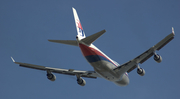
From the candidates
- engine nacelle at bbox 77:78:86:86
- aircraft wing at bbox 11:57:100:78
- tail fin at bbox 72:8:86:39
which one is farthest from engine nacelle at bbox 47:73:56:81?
tail fin at bbox 72:8:86:39

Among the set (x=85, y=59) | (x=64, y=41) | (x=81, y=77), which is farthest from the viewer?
(x=81, y=77)

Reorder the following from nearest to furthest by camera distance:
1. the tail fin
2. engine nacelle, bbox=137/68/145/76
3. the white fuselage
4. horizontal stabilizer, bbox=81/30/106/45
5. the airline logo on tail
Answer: horizontal stabilizer, bbox=81/30/106/45 < the white fuselage < the tail fin < the airline logo on tail < engine nacelle, bbox=137/68/145/76

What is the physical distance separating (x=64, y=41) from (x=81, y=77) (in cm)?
1029

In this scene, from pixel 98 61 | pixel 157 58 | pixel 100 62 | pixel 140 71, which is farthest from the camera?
pixel 140 71

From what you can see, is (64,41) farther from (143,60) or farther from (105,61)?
(143,60)

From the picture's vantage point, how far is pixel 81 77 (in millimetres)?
40688

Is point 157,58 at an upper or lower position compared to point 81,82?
upper

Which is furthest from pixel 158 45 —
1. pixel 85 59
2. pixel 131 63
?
pixel 85 59

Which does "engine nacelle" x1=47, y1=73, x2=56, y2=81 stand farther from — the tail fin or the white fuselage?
the tail fin

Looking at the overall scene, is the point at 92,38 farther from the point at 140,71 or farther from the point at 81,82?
the point at 81,82

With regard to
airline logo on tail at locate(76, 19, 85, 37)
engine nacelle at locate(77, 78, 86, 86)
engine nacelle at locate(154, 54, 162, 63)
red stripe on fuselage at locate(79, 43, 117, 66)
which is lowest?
engine nacelle at locate(77, 78, 86, 86)

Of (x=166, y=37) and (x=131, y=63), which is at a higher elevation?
(x=166, y=37)

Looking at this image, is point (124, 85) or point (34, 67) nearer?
point (34, 67)

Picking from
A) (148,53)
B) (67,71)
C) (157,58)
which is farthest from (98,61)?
(157,58)
